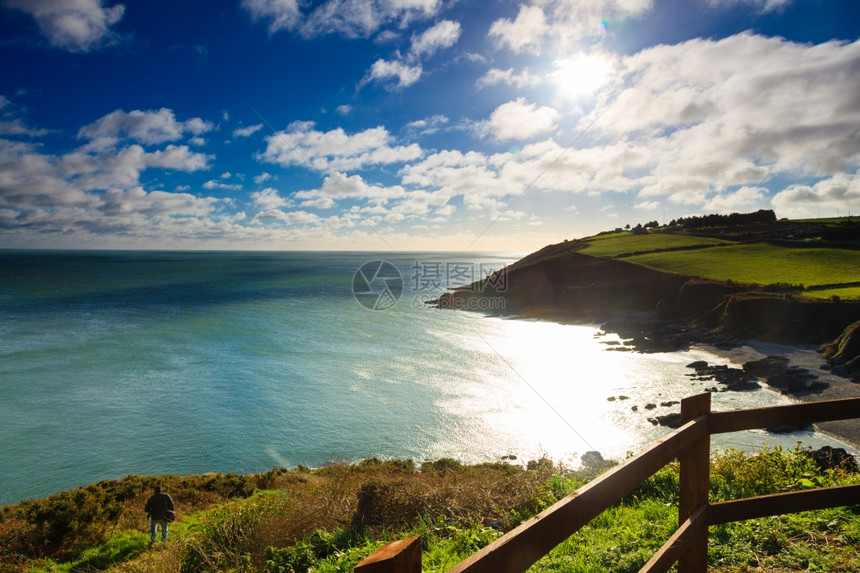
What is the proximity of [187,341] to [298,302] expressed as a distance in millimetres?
35672

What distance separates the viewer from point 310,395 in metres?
35.4

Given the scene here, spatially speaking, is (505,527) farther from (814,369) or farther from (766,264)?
(766,264)

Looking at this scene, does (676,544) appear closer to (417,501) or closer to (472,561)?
(472,561)

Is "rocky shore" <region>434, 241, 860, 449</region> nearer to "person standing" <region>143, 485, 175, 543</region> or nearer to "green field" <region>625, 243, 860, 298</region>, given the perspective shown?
"green field" <region>625, 243, 860, 298</region>

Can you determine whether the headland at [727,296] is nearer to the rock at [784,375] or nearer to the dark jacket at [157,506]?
the rock at [784,375]

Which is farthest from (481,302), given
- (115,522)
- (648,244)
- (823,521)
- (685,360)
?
(823,521)

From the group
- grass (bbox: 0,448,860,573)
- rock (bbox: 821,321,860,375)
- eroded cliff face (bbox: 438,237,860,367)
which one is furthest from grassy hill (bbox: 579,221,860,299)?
grass (bbox: 0,448,860,573)

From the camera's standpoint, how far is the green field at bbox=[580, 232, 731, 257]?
256 feet

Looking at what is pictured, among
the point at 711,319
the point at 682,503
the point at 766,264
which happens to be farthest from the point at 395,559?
the point at 766,264

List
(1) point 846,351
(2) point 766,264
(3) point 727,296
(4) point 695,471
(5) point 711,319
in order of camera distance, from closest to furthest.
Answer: (4) point 695,471
(1) point 846,351
(5) point 711,319
(3) point 727,296
(2) point 766,264

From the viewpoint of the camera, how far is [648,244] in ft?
273

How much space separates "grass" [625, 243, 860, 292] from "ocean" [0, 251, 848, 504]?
1806 cm

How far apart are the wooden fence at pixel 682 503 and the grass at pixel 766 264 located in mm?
52506

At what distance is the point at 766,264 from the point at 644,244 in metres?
25.0
